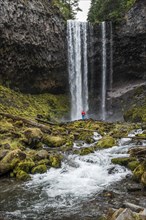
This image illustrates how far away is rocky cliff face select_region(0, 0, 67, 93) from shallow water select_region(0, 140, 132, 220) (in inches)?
841

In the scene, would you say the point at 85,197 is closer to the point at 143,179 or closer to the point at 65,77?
the point at 143,179

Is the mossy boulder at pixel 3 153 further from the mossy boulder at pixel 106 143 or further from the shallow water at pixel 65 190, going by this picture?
the mossy boulder at pixel 106 143

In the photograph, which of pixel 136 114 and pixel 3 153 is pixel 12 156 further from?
pixel 136 114

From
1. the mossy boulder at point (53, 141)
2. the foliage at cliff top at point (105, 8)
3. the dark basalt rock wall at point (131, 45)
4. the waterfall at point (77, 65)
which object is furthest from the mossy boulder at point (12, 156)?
the foliage at cliff top at point (105, 8)

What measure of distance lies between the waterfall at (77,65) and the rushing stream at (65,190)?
27209 millimetres

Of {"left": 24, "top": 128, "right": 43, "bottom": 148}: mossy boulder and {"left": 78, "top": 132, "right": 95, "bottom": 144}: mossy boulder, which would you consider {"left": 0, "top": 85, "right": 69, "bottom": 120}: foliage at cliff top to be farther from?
{"left": 24, "top": 128, "right": 43, "bottom": 148}: mossy boulder

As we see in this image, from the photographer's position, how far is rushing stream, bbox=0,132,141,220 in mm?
8458

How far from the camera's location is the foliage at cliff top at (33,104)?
29.0 m

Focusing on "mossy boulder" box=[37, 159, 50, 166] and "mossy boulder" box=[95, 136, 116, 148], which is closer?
"mossy boulder" box=[37, 159, 50, 166]

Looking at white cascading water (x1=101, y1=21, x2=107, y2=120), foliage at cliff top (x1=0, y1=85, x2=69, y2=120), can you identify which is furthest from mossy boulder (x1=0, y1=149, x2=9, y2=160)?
white cascading water (x1=101, y1=21, x2=107, y2=120)

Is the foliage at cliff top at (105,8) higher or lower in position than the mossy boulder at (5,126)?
higher

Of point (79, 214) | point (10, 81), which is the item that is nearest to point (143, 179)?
point (79, 214)

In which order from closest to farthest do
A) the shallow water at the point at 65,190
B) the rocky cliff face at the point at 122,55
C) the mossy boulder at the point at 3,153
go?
the shallow water at the point at 65,190 < the mossy boulder at the point at 3,153 < the rocky cliff face at the point at 122,55

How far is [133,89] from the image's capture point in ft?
130
